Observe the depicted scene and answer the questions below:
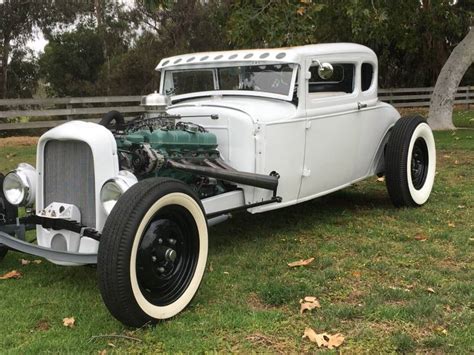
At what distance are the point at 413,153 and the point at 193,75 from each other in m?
2.69

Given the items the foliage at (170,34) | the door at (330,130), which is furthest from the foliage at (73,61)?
the door at (330,130)

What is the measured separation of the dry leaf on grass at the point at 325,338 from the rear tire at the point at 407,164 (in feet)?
10.3

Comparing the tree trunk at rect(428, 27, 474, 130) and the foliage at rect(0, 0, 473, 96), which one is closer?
the tree trunk at rect(428, 27, 474, 130)

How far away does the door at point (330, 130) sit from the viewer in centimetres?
519

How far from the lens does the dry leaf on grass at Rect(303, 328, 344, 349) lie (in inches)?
125

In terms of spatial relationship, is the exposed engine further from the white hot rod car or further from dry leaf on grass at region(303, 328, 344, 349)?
dry leaf on grass at region(303, 328, 344, 349)

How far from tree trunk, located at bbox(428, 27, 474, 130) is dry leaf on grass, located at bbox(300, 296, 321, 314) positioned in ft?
37.2

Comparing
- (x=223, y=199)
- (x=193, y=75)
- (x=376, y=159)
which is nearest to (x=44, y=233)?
(x=223, y=199)

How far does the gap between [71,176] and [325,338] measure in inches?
81.0

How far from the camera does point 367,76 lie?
618 centimetres

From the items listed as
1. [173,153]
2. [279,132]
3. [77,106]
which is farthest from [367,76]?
[77,106]

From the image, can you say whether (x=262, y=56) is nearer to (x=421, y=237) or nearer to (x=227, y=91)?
(x=227, y=91)

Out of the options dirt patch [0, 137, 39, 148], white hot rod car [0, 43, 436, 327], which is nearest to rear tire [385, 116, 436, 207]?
white hot rod car [0, 43, 436, 327]

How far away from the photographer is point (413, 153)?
6465mm
